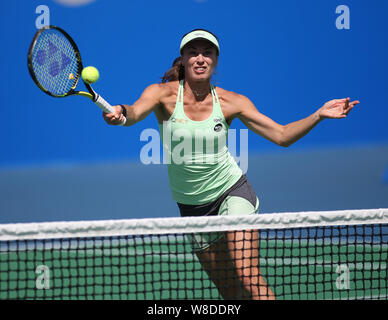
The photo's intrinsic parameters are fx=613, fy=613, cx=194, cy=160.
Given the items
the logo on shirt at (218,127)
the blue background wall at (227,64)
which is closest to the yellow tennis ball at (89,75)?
the logo on shirt at (218,127)

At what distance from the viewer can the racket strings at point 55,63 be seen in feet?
10.8

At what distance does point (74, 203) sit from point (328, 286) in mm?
5297

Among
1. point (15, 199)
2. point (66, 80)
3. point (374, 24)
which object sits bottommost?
point (66, 80)

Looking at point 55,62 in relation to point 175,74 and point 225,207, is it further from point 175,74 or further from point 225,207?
point 225,207

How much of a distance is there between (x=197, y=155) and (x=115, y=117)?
563 mm

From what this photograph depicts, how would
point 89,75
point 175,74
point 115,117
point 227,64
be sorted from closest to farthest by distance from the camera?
point 115,117 < point 89,75 < point 175,74 < point 227,64

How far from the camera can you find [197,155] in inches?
132

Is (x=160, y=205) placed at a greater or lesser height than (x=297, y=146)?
lesser

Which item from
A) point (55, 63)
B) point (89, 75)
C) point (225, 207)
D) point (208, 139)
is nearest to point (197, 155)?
point (208, 139)

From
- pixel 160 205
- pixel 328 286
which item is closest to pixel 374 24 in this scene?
pixel 160 205

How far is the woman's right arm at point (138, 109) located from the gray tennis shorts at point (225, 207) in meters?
0.60

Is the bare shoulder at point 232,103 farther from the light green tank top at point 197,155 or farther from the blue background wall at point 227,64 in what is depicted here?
the blue background wall at point 227,64
